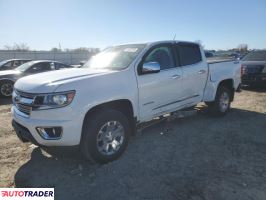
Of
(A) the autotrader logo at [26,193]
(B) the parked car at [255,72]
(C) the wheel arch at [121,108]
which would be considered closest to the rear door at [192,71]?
(C) the wheel arch at [121,108]

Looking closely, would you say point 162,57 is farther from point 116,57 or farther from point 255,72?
point 255,72

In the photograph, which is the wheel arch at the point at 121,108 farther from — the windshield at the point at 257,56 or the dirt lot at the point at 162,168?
the windshield at the point at 257,56

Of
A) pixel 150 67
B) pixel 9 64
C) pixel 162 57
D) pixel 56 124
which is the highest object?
pixel 162 57

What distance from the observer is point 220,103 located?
22.5 feet

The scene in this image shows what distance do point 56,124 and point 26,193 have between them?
0.95 metres

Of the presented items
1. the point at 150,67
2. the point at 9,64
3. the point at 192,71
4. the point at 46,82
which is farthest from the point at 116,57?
the point at 9,64

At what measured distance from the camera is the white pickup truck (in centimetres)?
371

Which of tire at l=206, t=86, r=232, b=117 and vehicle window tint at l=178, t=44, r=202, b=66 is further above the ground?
vehicle window tint at l=178, t=44, r=202, b=66

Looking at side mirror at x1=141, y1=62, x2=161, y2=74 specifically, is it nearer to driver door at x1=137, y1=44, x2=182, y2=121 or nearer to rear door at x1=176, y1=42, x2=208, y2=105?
driver door at x1=137, y1=44, x2=182, y2=121

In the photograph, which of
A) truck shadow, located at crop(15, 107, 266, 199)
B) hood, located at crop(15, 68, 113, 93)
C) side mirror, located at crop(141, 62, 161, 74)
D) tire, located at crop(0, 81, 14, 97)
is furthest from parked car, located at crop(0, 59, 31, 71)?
side mirror, located at crop(141, 62, 161, 74)

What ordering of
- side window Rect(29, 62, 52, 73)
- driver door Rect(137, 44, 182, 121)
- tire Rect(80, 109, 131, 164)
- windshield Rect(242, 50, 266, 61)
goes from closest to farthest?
1. tire Rect(80, 109, 131, 164)
2. driver door Rect(137, 44, 182, 121)
3. side window Rect(29, 62, 52, 73)
4. windshield Rect(242, 50, 266, 61)

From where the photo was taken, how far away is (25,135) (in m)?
3.96

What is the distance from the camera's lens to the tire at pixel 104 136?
12.9ft

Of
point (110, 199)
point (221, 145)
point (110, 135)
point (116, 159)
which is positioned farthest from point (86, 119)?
point (221, 145)
